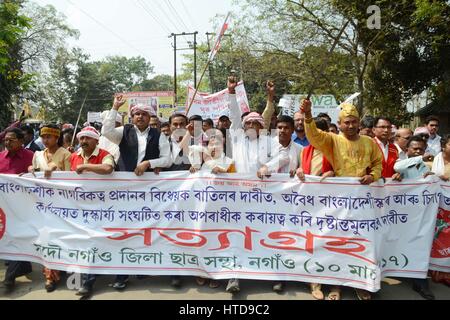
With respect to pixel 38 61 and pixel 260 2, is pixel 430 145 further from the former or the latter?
pixel 38 61

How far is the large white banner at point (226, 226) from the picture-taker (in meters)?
3.58

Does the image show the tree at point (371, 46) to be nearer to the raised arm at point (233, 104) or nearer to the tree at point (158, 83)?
the raised arm at point (233, 104)

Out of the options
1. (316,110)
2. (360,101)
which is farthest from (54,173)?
(360,101)

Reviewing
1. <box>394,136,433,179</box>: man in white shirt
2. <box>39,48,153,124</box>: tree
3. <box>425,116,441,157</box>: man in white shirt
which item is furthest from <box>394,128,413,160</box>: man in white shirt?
<box>39,48,153,124</box>: tree

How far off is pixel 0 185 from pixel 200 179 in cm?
211

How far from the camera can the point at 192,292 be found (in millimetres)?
3699

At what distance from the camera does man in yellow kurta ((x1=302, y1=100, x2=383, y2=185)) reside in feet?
11.7

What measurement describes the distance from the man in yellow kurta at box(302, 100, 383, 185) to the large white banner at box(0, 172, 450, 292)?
127 mm

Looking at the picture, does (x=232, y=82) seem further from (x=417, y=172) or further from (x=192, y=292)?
(x=192, y=292)

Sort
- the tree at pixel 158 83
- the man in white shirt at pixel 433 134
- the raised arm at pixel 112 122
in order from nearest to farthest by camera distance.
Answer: the raised arm at pixel 112 122, the man in white shirt at pixel 433 134, the tree at pixel 158 83

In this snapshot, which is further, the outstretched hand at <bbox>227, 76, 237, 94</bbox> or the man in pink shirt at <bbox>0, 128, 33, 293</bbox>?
the outstretched hand at <bbox>227, 76, 237, 94</bbox>

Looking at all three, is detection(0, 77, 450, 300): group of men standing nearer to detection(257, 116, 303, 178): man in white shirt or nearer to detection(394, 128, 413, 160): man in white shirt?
detection(257, 116, 303, 178): man in white shirt

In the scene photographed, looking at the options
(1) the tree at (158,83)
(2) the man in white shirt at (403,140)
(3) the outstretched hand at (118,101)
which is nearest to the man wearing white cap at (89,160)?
(3) the outstretched hand at (118,101)
